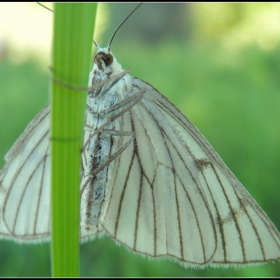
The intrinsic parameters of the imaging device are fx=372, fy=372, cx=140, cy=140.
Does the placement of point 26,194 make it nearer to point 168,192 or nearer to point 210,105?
point 168,192

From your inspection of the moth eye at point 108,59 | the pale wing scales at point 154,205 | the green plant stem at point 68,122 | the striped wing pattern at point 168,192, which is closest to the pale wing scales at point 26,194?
the striped wing pattern at point 168,192

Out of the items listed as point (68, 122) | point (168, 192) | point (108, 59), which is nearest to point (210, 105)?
point (168, 192)

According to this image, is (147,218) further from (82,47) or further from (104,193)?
(82,47)

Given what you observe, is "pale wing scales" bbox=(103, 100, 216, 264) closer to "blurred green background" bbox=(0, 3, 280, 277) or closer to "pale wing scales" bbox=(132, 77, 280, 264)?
"pale wing scales" bbox=(132, 77, 280, 264)

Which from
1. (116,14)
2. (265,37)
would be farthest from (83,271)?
(116,14)

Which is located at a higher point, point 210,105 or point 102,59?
point 210,105

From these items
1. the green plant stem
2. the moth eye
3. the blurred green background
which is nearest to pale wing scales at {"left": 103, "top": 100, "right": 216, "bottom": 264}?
the moth eye
